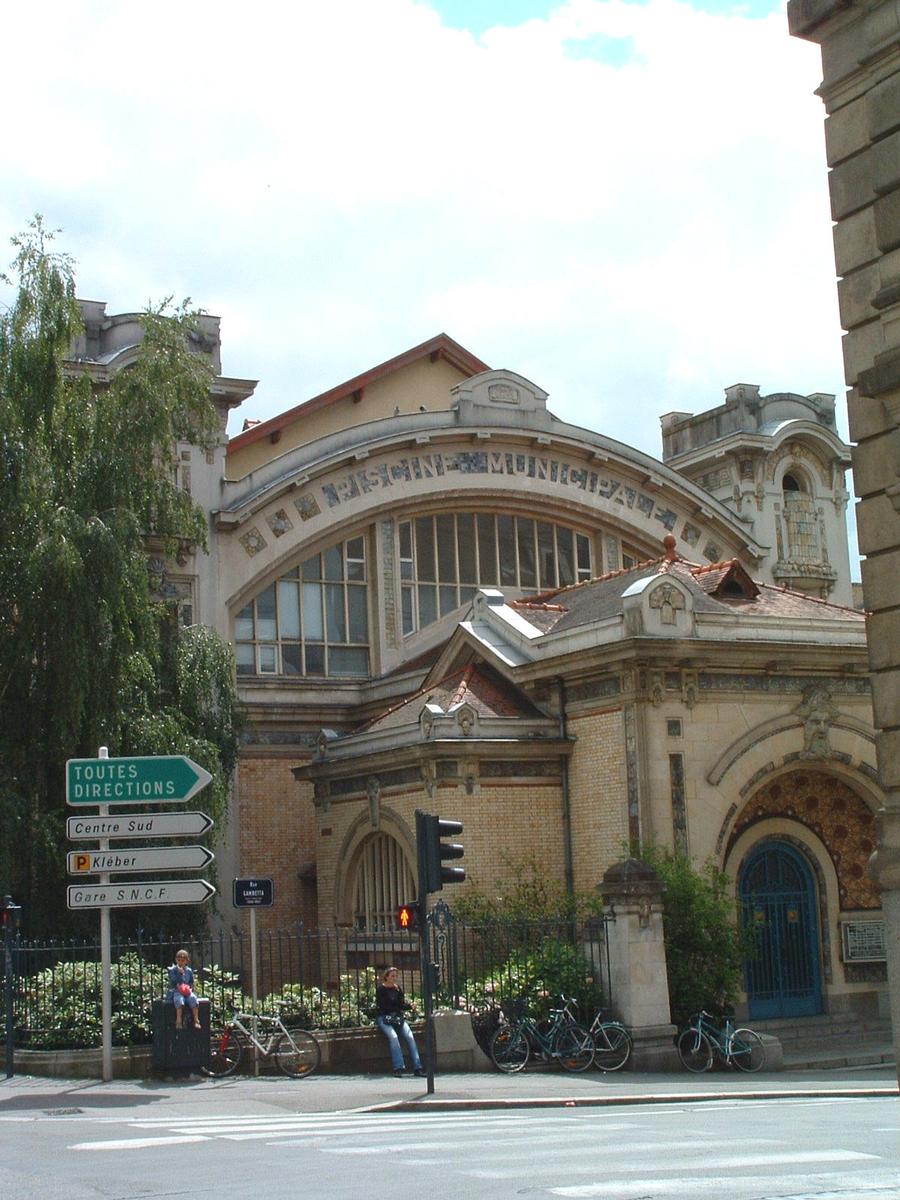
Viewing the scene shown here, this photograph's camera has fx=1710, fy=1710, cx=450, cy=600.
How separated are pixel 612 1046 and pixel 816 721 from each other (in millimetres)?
7002

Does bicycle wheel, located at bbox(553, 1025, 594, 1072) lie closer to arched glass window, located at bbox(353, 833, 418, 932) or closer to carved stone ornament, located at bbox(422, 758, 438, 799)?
carved stone ornament, located at bbox(422, 758, 438, 799)

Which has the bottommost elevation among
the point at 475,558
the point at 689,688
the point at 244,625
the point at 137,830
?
the point at 137,830

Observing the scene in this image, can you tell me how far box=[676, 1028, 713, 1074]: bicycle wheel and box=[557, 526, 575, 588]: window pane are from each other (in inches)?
582

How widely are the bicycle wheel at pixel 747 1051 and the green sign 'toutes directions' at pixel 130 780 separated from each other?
27.5 feet

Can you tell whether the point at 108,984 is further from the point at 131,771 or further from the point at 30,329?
the point at 30,329

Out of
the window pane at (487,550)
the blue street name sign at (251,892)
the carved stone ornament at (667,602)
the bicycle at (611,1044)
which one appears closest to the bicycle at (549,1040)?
the bicycle at (611,1044)

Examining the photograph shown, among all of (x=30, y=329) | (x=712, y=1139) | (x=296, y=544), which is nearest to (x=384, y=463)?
(x=296, y=544)

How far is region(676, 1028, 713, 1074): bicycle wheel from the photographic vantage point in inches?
882

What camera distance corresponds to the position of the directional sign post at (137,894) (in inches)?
758

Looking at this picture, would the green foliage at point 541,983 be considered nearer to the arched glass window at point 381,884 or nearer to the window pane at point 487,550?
the arched glass window at point 381,884

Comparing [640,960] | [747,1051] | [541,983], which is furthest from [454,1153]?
[747,1051]

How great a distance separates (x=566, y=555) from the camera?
3641 cm

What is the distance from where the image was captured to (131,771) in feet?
63.4

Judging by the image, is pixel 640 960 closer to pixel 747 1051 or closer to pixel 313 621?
pixel 747 1051
